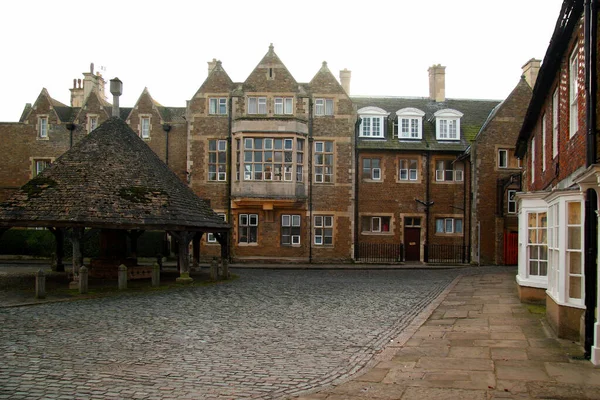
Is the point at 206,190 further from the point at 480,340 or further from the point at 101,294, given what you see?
the point at 480,340

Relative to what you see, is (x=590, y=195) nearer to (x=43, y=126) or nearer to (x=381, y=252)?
(x=381, y=252)

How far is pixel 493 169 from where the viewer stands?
3403 cm

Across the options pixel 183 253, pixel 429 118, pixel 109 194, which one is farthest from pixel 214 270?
pixel 429 118

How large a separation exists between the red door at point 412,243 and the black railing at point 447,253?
59 centimetres

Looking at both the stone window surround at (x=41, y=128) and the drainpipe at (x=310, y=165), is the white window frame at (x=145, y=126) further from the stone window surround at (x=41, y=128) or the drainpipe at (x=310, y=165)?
the drainpipe at (x=310, y=165)

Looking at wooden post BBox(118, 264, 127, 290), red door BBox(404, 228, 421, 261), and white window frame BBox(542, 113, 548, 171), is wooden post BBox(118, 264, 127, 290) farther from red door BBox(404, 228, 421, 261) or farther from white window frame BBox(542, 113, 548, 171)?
red door BBox(404, 228, 421, 261)

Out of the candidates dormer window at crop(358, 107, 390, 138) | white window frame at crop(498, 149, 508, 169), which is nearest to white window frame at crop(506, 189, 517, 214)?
white window frame at crop(498, 149, 508, 169)

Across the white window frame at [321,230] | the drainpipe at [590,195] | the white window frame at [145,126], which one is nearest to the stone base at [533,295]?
the drainpipe at [590,195]

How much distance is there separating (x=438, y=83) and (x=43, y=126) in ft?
83.7

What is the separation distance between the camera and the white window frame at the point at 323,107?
113 feet

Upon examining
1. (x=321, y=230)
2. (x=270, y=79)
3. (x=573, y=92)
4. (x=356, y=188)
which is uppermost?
(x=270, y=79)

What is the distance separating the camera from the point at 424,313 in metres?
14.4

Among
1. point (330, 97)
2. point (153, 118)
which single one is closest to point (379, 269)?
point (330, 97)

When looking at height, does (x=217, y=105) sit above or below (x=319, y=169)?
above
